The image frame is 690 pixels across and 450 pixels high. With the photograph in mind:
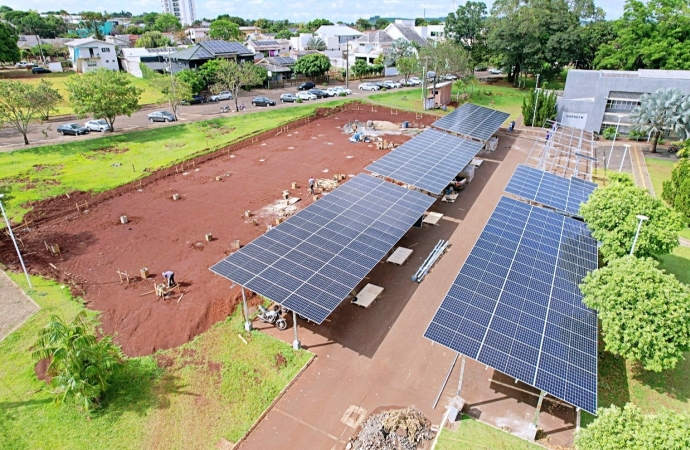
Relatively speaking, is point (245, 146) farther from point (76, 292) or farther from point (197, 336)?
point (197, 336)

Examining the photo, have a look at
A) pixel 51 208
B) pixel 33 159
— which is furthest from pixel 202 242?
pixel 33 159

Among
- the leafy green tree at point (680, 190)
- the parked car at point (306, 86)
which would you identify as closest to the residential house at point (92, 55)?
the parked car at point (306, 86)

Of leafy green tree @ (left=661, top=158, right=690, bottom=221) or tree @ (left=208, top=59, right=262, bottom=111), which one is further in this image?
tree @ (left=208, top=59, right=262, bottom=111)

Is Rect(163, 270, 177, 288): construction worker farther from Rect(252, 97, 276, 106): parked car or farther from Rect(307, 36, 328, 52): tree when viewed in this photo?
Rect(307, 36, 328, 52): tree

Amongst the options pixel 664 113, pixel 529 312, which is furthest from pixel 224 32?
pixel 529 312

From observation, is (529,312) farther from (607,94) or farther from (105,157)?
(607,94)

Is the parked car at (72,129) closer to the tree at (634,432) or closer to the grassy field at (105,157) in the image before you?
the grassy field at (105,157)

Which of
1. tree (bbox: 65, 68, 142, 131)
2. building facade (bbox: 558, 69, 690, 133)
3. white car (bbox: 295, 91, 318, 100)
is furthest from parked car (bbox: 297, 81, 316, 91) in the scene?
building facade (bbox: 558, 69, 690, 133)
